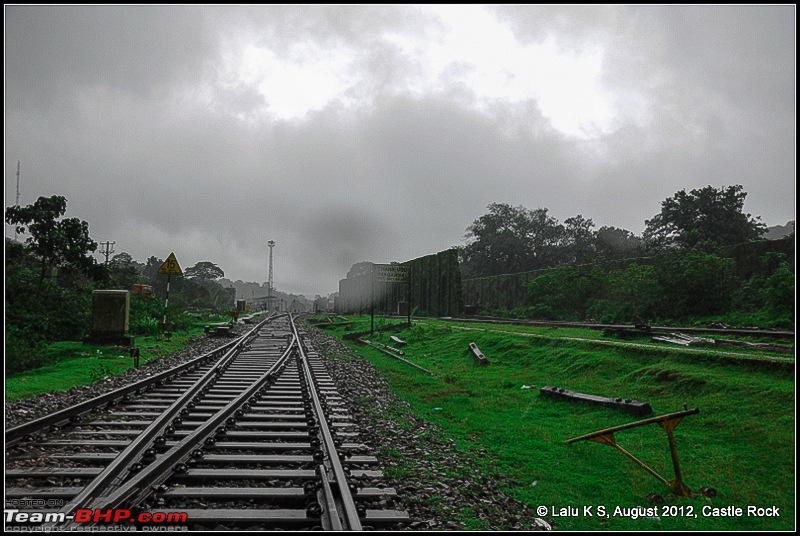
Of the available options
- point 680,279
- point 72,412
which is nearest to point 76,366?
point 72,412

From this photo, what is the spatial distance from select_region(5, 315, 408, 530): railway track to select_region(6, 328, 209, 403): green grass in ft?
6.39

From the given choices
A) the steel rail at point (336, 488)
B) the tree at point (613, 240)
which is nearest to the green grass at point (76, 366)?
the steel rail at point (336, 488)

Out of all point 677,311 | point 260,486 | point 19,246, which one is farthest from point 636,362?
point 19,246

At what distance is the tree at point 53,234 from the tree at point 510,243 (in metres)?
52.7

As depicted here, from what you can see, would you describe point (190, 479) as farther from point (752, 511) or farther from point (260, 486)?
point (752, 511)

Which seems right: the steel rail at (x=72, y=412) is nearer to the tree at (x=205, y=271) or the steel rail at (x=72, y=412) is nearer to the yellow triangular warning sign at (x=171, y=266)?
the yellow triangular warning sign at (x=171, y=266)

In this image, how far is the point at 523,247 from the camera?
64.8 metres

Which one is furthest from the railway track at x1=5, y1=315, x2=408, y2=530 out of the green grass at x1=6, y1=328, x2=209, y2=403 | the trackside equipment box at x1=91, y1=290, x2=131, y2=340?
the trackside equipment box at x1=91, y1=290, x2=131, y2=340

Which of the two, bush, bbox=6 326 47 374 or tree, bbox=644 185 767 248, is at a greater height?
tree, bbox=644 185 767 248

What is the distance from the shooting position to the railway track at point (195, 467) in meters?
3.55

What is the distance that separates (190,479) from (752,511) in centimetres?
458

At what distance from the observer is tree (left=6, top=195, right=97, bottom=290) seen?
16.0 m

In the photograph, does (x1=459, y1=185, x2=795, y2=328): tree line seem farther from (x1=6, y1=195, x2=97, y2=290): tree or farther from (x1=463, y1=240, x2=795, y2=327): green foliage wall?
(x1=6, y1=195, x2=97, y2=290): tree

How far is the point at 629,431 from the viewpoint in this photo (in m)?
6.41
